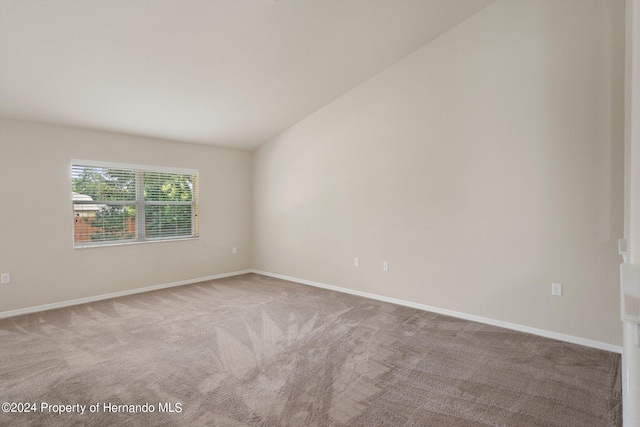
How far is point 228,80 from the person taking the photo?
3.82 m

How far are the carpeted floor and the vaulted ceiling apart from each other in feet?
7.94

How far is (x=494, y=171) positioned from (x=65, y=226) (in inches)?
199

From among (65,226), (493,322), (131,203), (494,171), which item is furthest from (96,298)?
(494,171)

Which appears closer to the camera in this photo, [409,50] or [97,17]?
[97,17]

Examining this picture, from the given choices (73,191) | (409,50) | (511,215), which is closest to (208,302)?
(73,191)

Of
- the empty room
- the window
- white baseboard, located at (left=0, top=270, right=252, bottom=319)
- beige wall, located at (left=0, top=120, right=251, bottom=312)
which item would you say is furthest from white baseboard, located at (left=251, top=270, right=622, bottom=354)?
the window

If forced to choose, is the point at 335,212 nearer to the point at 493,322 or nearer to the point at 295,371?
the point at 493,322

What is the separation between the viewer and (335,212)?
4.95 meters

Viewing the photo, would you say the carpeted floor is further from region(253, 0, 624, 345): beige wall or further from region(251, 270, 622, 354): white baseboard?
region(253, 0, 624, 345): beige wall

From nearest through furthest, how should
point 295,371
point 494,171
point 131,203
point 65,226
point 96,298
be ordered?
point 295,371, point 494,171, point 65,226, point 96,298, point 131,203

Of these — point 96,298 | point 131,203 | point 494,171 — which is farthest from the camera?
point 131,203

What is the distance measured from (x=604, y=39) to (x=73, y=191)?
5.84 meters

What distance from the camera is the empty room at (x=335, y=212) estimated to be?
2340mm

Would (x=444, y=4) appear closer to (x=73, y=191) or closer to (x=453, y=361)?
(x=453, y=361)
